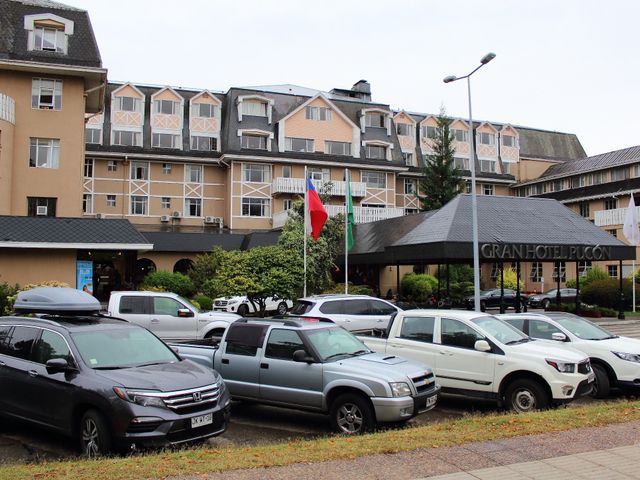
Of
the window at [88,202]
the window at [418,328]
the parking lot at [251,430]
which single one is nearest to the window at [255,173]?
the window at [88,202]

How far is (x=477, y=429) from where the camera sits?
8.02 metres

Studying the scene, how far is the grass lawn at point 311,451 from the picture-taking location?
6223 millimetres

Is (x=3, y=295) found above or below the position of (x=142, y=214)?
below

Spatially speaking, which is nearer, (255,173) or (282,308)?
(282,308)

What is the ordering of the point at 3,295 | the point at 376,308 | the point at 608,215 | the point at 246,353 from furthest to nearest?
the point at 608,215, the point at 3,295, the point at 376,308, the point at 246,353

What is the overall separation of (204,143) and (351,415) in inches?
1715

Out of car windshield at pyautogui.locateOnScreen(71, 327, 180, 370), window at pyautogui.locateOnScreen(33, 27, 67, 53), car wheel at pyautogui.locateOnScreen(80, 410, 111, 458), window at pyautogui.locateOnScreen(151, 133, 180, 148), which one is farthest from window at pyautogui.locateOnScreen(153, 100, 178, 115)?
car wheel at pyautogui.locateOnScreen(80, 410, 111, 458)

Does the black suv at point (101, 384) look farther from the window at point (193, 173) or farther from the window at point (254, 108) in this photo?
the window at point (254, 108)

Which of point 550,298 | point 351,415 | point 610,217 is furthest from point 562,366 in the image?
point 610,217

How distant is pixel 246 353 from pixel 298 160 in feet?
131

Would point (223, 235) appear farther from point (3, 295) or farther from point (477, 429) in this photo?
point (477, 429)

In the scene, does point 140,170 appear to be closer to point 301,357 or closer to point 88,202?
point 88,202

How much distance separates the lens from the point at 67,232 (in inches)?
919

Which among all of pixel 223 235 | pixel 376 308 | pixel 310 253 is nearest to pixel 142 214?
pixel 223 235
